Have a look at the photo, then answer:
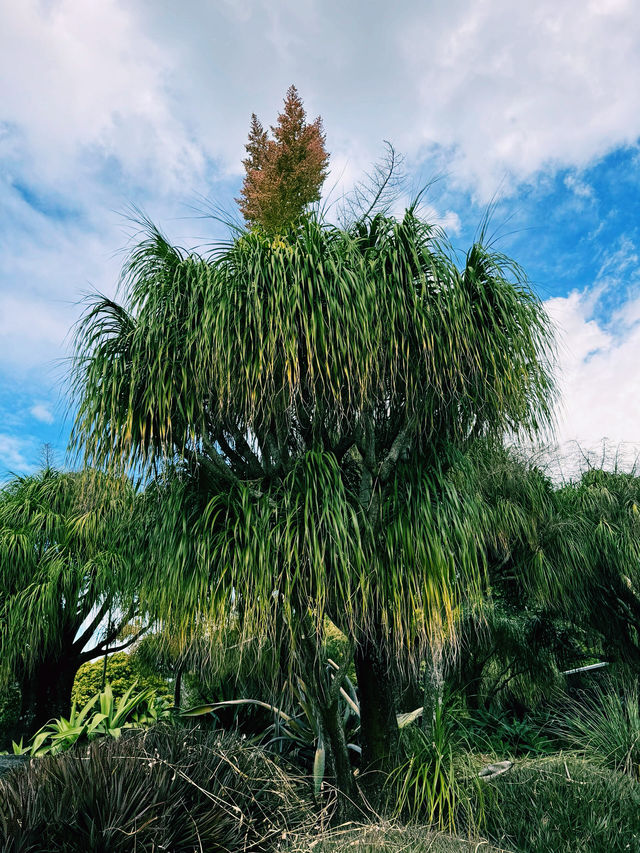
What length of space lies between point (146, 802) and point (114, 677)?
9.20m

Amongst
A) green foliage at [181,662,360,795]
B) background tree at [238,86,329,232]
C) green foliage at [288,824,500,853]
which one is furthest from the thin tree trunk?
green foliage at [288,824,500,853]

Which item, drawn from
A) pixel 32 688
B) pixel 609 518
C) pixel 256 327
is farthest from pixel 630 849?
pixel 32 688

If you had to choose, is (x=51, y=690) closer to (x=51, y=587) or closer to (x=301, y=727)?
(x=51, y=587)

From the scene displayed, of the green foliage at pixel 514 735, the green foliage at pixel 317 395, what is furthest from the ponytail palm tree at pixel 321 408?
the green foliage at pixel 514 735

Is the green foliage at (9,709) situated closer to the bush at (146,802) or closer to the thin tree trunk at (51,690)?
the thin tree trunk at (51,690)

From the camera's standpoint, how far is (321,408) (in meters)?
3.71

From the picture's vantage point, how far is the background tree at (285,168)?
558cm

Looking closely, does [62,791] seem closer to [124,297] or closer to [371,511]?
[371,511]

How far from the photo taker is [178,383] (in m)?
3.68

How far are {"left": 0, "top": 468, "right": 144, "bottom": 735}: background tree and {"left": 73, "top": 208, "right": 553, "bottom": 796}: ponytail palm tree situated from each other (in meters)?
3.90

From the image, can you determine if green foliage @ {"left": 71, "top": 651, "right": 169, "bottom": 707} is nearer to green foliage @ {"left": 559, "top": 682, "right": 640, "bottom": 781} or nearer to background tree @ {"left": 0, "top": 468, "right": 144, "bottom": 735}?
background tree @ {"left": 0, "top": 468, "right": 144, "bottom": 735}

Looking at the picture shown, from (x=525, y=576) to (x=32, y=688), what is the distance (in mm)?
8079

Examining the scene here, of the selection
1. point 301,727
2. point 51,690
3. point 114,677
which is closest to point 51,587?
point 51,690

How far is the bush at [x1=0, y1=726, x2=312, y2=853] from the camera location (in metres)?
1.97
